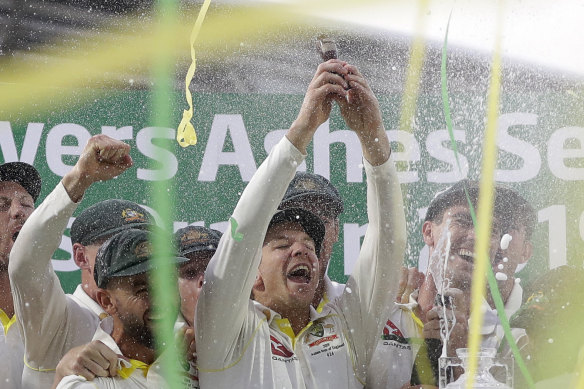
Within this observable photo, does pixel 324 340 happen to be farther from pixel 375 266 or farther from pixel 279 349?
pixel 375 266

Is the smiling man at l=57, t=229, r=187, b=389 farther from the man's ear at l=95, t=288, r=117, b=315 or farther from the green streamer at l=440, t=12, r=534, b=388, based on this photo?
the green streamer at l=440, t=12, r=534, b=388

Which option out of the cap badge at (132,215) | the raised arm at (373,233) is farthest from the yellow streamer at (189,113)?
the raised arm at (373,233)

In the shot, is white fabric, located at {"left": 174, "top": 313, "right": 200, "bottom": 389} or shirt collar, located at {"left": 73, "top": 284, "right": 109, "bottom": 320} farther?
Answer: shirt collar, located at {"left": 73, "top": 284, "right": 109, "bottom": 320}

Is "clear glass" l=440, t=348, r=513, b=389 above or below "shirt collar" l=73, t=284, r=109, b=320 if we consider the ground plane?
below

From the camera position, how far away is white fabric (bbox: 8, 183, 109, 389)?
87.6 inches

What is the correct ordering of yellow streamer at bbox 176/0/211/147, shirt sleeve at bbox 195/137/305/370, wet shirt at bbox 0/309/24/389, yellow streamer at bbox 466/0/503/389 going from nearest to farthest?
shirt sleeve at bbox 195/137/305/370 < wet shirt at bbox 0/309/24/389 < yellow streamer at bbox 466/0/503/389 < yellow streamer at bbox 176/0/211/147

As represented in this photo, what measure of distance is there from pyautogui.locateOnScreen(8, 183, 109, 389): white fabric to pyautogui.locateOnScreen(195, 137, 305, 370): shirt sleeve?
1.26ft

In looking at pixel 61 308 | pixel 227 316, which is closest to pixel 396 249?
pixel 227 316

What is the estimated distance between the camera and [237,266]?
2164 mm

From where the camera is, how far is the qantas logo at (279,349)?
2260 mm

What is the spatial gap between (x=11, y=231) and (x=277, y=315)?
917 mm

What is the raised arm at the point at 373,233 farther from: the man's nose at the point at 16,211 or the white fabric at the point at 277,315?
the man's nose at the point at 16,211

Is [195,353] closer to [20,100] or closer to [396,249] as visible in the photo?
[396,249]

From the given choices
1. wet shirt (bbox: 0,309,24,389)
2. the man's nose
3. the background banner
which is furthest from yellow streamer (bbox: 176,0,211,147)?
wet shirt (bbox: 0,309,24,389)
